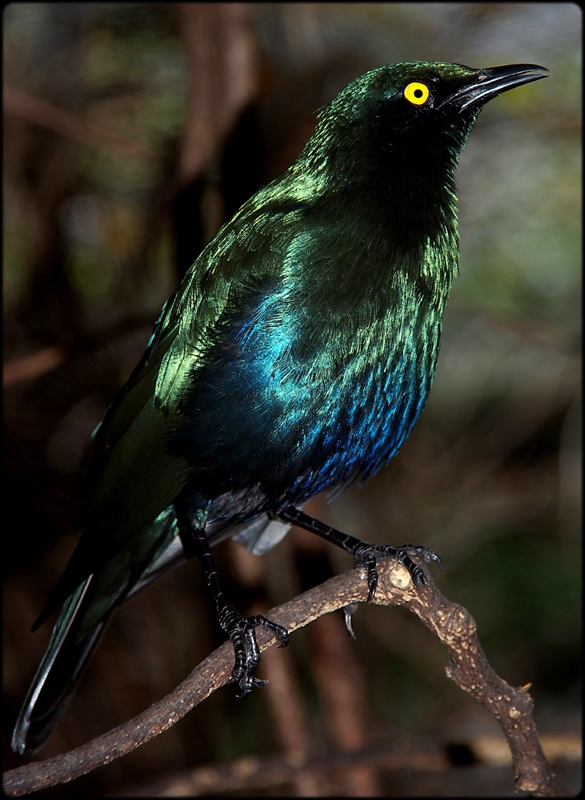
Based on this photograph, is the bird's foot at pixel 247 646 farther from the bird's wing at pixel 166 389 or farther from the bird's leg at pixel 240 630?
the bird's wing at pixel 166 389

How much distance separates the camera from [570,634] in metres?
7.43

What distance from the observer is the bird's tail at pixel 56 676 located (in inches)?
110

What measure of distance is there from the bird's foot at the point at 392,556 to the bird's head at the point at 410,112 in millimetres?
1244

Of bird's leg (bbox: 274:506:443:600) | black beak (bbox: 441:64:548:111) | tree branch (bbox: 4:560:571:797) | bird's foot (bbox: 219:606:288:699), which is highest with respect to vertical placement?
black beak (bbox: 441:64:548:111)

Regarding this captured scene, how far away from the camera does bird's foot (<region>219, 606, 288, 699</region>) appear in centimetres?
248

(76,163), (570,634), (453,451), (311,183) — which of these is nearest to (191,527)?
(311,183)

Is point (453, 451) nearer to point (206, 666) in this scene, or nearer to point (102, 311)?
point (102, 311)

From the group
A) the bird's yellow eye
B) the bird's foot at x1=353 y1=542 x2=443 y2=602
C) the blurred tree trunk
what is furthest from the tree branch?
the blurred tree trunk

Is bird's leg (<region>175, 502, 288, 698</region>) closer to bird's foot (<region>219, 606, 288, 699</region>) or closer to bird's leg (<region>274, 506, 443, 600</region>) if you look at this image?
bird's foot (<region>219, 606, 288, 699</region>)

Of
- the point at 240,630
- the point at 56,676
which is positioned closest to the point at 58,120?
the point at 56,676

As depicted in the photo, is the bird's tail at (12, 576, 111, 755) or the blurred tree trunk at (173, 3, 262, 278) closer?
the bird's tail at (12, 576, 111, 755)

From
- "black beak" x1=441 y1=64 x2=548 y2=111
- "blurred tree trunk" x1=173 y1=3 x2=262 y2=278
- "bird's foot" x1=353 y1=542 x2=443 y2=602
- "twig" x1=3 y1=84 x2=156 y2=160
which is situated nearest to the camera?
"bird's foot" x1=353 y1=542 x2=443 y2=602

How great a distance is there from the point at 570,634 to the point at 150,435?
5.89 metres

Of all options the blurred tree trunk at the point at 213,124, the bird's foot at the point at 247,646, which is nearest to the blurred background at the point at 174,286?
the blurred tree trunk at the point at 213,124
